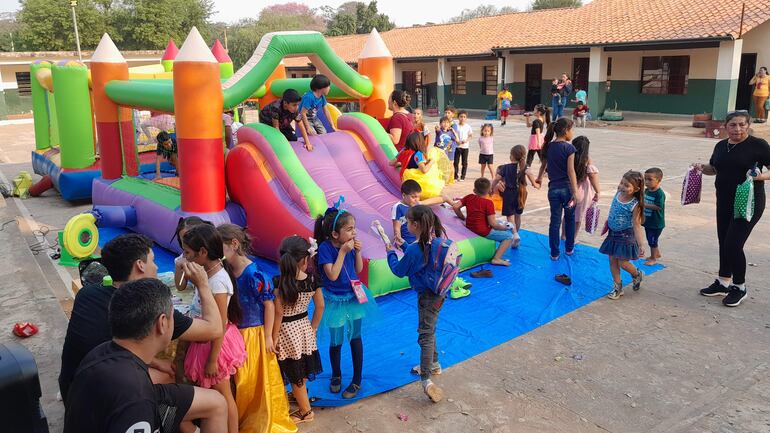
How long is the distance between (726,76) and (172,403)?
19.9 m

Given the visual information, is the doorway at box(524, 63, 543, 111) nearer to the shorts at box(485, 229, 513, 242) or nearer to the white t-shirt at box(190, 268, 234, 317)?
the shorts at box(485, 229, 513, 242)

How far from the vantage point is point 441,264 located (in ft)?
12.3

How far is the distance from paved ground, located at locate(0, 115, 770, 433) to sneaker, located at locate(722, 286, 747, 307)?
75 mm

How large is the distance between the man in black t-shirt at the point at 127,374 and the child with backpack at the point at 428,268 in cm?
175

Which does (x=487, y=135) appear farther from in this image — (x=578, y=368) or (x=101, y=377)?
(x=101, y=377)

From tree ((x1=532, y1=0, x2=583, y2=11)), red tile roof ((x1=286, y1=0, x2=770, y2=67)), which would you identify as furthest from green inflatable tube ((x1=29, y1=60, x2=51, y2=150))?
tree ((x1=532, y1=0, x2=583, y2=11))

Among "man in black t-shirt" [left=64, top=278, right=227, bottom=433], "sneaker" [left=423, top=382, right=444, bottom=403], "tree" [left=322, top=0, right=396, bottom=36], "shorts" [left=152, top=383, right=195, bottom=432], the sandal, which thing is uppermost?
"tree" [left=322, top=0, right=396, bottom=36]

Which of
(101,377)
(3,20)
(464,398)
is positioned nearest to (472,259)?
(464,398)

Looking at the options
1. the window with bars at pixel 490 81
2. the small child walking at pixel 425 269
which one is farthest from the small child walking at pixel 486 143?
the window with bars at pixel 490 81

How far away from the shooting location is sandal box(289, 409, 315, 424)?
3711mm

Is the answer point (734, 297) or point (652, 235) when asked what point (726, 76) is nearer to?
point (652, 235)

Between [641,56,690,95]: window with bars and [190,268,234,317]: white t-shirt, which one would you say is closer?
[190,268,234,317]: white t-shirt

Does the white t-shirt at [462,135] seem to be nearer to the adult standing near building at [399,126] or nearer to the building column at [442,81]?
the adult standing near building at [399,126]

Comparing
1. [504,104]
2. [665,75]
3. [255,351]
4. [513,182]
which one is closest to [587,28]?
[665,75]
